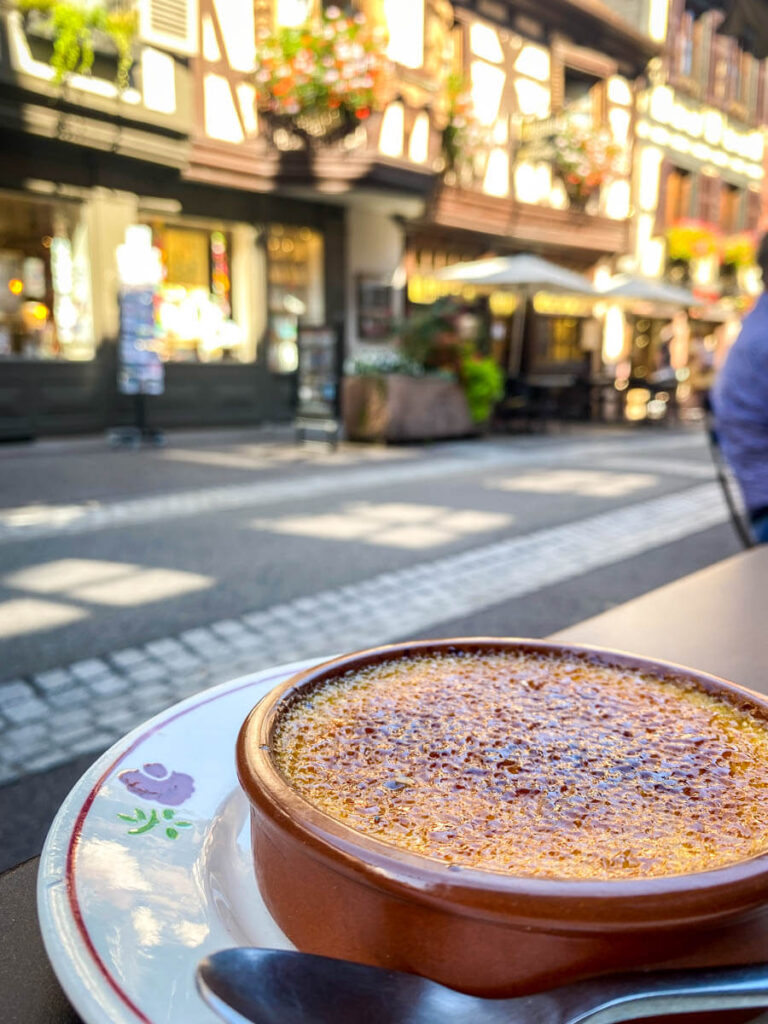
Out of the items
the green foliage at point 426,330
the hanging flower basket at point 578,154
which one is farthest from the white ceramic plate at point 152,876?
the hanging flower basket at point 578,154

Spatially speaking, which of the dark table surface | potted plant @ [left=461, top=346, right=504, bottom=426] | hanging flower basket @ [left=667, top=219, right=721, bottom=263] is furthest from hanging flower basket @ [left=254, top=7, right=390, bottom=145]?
the dark table surface

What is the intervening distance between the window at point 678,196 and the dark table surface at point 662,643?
1898 centimetres

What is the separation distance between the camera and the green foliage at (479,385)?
1123 cm

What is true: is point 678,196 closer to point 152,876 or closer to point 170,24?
point 170,24

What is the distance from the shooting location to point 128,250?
922 centimetres

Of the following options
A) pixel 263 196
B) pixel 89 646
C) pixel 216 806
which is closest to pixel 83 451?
pixel 263 196

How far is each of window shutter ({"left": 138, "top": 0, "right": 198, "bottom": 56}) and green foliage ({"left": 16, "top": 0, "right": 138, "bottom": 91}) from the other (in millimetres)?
594

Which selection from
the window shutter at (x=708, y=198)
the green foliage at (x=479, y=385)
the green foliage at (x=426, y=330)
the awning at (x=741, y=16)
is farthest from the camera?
the window shutter at (x=708, y=198)

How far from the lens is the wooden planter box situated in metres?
10.2

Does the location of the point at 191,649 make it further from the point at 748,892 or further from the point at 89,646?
the point at 748,892

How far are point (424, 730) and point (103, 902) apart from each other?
0.26 meters

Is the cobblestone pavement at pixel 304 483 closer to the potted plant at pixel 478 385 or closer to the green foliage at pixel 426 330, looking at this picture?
the potted plant at pixel 478 385

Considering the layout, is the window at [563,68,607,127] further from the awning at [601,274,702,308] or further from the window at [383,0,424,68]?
the window at [383,0,424,68]

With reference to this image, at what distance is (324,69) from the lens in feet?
34.4
